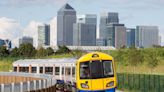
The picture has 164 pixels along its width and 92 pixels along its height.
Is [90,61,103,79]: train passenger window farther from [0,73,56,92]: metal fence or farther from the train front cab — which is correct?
[0,73,56,92]: metal fence

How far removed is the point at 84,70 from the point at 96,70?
0.85 metres

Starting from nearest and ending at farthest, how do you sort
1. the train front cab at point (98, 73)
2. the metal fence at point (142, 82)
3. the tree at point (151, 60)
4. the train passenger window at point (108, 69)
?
the train front cab at point (98, 73) < the train passenger window at point (108, 69) < the metal fence at point (142, 82) < the tree at point (151, 60)

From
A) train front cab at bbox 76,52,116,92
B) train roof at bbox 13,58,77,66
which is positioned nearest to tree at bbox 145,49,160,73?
train roof at bbox 13,58,77,66

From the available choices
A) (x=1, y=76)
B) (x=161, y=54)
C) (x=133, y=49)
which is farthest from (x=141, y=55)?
(x=1, y=76)

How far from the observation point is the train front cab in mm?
28984

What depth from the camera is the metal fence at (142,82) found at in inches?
1663

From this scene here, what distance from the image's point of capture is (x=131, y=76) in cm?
4944

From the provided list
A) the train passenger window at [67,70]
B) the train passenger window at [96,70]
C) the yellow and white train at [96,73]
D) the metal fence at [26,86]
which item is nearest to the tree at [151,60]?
the train passenger window at [67,70]

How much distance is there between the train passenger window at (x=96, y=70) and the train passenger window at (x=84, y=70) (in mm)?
361

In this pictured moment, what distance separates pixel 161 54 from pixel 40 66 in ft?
166

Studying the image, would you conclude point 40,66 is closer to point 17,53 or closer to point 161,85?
point 161,85

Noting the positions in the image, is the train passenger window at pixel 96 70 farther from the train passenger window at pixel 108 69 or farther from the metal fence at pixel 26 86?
the metal fence at pixel 26 86

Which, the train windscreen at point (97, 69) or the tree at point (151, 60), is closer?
the train windscreen at point (97, 69)

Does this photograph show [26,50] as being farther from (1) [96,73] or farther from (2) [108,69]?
(1) [96,73]
